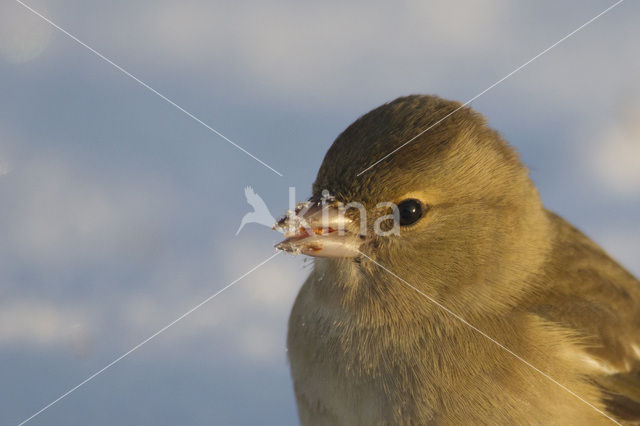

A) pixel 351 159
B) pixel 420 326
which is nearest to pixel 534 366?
pixel 420 326

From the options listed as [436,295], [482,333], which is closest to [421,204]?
[436,295]

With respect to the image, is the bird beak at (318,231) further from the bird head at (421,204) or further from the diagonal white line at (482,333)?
the diagonal white line at (482,333)

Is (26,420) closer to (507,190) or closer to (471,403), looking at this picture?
(471,403)

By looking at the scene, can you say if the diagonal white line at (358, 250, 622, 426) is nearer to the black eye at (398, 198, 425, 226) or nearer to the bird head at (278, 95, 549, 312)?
the bird head at (278, 95, 549, 312)

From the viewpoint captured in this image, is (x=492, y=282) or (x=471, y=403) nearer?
(x=471, y=403)

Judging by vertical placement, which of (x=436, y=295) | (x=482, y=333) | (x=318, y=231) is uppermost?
(x=318, y=231)

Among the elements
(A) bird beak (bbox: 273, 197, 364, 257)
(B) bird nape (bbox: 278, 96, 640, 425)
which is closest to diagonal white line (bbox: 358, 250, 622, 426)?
(B) bird nape (bbox: 278, 96, 640, 425)

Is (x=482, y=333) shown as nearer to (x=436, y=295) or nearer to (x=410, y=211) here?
(x=436, y=295)
